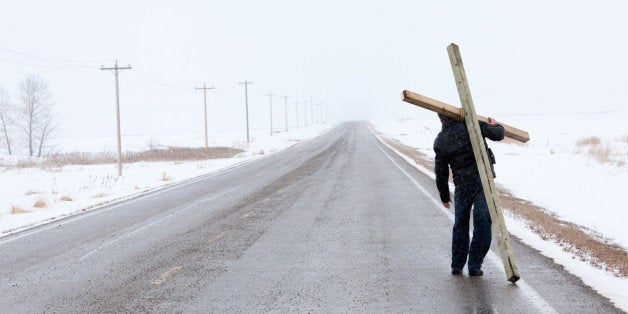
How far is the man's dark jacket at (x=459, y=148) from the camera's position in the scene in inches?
212

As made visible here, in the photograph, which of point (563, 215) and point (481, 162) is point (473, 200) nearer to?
point (481, 162)

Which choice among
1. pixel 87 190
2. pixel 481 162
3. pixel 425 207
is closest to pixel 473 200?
pixel 481 162

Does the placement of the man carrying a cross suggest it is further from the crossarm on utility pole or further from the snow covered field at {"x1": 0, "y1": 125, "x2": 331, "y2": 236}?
the snow covered field at {"x1": 0, "y1": 125, "x2": 331, "y2": 236}

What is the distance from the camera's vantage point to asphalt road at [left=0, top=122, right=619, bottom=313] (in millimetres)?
4809

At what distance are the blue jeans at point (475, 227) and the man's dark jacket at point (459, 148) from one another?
12 cm

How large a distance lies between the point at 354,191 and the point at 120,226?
18.3 feet

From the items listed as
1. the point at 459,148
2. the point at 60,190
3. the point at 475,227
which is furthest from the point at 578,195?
the point at 60,190

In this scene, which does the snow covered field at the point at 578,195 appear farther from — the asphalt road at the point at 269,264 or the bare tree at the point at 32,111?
the bare tree at the point at 32,111

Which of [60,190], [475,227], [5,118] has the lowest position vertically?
[60,190]

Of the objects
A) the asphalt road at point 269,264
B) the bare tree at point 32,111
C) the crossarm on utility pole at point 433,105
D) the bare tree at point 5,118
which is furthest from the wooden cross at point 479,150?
the bare tree at point 5,118

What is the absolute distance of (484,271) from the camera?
5746 mm

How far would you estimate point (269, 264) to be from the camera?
20.5ft

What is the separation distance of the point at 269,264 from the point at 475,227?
241cm

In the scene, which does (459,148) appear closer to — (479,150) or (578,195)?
(479,150)
